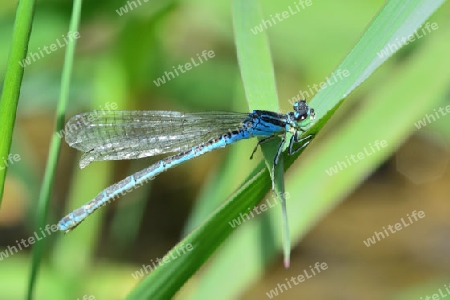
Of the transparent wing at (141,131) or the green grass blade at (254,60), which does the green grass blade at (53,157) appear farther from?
the transparent wing at (141,131)

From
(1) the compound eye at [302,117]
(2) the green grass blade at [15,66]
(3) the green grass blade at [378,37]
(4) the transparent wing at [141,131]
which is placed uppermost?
(4) the transparent wing at [141,131]

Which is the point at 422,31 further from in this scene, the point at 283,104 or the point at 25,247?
the point at 25,247

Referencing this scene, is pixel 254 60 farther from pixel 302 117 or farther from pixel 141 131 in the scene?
pixel 141 131

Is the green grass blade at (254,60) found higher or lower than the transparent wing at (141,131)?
lower

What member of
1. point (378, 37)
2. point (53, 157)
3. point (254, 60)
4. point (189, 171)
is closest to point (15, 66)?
point (53, 157)

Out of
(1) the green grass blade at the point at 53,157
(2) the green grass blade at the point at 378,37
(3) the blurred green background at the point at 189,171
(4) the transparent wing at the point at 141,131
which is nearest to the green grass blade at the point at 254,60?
(2) the green grass blade at the point at 378,37

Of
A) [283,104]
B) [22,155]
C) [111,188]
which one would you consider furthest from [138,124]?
[283,104]
